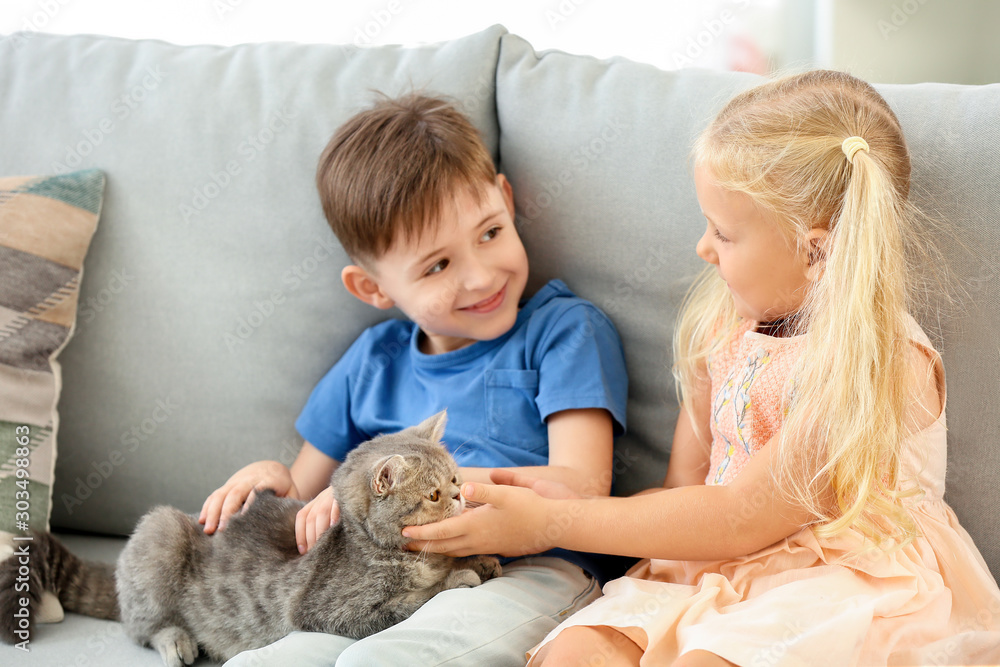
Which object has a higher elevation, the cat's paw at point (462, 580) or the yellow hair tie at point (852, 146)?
the yellow hair tie at point (852, 146)

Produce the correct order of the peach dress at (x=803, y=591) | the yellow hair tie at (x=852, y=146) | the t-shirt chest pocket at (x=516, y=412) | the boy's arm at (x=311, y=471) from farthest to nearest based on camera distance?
the boy's arm at (x=311, y=471)
the t-shirt chest pocket at (x=516, y=412)
the yellow hair tie at (x=852, y=146)
the peach dress at (x=803, y=591)

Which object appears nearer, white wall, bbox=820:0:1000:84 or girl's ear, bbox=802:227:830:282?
girl's ear, bbox=802:227:830:282

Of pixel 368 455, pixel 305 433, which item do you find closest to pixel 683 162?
pixel 368 455

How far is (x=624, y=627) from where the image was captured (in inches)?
39.2

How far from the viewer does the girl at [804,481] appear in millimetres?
960

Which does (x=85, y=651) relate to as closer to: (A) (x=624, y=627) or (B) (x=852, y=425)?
(A) (x=624, y=627)

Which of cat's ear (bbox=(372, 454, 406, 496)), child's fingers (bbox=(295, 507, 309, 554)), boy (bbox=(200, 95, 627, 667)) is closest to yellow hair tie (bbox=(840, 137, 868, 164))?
boy (bbox=(200, 95, 627, 667))

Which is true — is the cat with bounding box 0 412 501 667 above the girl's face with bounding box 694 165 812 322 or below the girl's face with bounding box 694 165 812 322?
below

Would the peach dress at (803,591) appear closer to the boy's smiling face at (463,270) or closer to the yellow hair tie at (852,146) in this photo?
the yellow hair tie at (852,146)

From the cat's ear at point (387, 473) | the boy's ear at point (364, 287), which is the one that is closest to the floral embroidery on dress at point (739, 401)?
the cat's ear at point (387, 473)

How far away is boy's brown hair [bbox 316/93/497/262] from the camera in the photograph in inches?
52.4

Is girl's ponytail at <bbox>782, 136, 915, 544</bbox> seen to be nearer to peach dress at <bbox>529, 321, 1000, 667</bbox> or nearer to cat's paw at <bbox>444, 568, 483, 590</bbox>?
peach dress at <bbox>529, 321, 1000, 667</bbox>

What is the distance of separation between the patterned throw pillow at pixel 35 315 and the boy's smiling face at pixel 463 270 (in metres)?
0.55

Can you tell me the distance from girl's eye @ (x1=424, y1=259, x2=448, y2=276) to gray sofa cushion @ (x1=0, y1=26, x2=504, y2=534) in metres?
0.25
